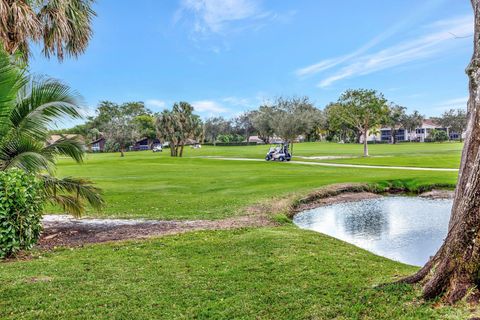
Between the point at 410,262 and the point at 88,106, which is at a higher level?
the point at 88,106

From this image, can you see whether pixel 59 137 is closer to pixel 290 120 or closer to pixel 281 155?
pixel 281 155

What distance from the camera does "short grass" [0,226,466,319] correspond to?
13.6ft

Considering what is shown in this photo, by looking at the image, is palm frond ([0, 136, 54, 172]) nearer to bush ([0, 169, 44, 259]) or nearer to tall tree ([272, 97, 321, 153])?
bush ([0, 169, 44, 259])

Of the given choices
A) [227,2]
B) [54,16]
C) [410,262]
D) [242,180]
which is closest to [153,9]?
[227,2]

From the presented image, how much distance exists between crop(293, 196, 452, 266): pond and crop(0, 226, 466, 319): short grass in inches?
91.0

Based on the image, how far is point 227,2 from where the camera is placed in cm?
2044

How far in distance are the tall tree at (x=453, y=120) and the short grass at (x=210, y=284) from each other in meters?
96.8

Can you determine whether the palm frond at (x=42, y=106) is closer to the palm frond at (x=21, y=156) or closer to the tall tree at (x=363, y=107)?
the palm frond at (x=21, y=156)

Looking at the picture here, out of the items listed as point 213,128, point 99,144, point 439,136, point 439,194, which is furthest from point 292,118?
point 99,144

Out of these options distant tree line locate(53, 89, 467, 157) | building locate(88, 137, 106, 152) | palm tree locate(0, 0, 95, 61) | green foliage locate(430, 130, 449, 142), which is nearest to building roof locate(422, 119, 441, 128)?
green foliage locate(430, 130, 449, 142)

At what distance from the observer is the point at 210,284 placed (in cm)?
523

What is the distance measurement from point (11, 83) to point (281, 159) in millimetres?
33122

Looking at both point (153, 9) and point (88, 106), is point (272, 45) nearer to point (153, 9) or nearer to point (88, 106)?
point (153, 9)

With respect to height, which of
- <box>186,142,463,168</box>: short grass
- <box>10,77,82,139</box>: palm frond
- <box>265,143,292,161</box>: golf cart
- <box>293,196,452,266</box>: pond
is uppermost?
<box>10,77,82,139</box>: palm frond
